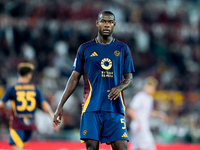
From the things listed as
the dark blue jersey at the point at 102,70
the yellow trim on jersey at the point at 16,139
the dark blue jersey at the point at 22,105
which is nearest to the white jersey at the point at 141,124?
the dark blue jersey at the point at 22,105

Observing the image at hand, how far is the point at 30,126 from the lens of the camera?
9.39 meters

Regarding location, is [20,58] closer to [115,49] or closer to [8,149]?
[8,149]

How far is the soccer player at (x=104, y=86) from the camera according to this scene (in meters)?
6.09

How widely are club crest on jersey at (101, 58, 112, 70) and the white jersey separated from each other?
4904 millimetres

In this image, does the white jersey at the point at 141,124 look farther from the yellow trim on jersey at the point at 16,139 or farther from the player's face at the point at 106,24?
the player's face at the point at 106,24

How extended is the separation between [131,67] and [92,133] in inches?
40.3

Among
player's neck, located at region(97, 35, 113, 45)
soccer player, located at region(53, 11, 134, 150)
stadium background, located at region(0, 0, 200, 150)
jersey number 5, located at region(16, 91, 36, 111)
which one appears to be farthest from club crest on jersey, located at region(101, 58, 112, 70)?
stadium background, located at region(0, 0, 200, 150)

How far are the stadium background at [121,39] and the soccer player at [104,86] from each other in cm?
1149

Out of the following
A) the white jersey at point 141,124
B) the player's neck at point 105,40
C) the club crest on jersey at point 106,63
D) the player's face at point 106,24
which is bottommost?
the white jersey at point 141,124

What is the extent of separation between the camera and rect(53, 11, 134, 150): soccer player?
6086 millimetres

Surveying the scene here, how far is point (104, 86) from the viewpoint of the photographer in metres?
6.21

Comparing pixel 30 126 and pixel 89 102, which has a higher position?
pixel 89 102

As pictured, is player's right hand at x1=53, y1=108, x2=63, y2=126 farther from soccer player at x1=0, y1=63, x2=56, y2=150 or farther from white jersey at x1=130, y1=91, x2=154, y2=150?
white jersey at x1=130, y1=91, x2=154, y2=150

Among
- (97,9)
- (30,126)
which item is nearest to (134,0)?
(97,9)
